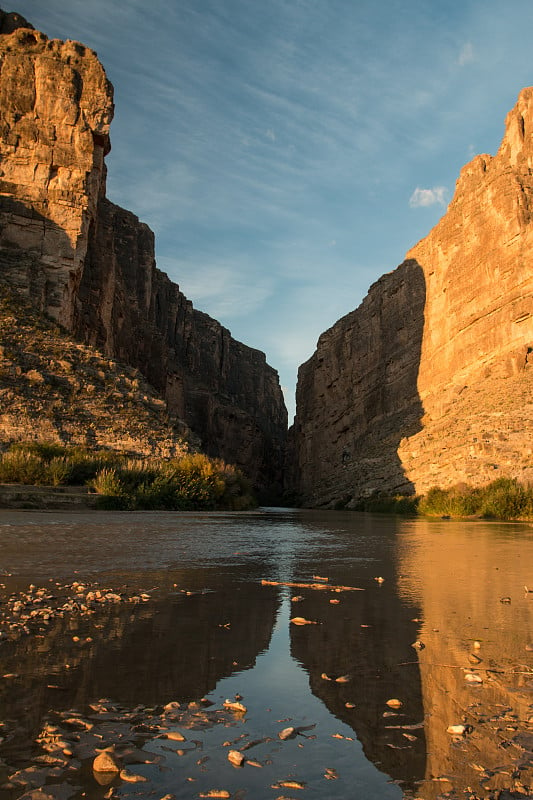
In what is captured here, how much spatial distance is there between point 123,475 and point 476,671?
15985 mm

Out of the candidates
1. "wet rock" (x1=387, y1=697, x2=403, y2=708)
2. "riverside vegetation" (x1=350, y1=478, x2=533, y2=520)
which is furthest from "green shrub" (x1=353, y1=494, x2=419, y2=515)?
"wet rock" (x1=387, y1=697, x2=403, y2=708)

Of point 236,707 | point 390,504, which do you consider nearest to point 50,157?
point 390,504

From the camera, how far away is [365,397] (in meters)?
55.8

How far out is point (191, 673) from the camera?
2.33 metres

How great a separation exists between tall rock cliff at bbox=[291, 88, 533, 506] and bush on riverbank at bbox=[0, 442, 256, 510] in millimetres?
10483

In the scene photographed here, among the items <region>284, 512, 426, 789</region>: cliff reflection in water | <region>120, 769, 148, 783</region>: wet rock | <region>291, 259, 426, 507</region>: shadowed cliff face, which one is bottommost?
<region>120, 769, 148, 783</region>: wet rock

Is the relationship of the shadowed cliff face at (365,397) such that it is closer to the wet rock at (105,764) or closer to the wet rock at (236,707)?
the wet rock at (236,707)

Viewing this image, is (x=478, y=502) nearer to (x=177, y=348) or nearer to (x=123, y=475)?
(x=123, y=475)

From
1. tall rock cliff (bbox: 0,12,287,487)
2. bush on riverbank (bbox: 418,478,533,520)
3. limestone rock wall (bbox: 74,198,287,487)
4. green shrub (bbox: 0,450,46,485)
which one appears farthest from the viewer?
limestone rock wall (bbox: 74,198,287,487)

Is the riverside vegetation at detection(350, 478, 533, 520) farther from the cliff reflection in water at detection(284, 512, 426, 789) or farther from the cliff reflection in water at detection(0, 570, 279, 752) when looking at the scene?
the cliff reflection in water at detection(0, 570, 279, 752)

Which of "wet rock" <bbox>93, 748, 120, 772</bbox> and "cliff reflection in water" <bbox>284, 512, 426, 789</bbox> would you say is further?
Answer: "cliff reflection in water" <bbox>284, 512, 426, 789</bbox>

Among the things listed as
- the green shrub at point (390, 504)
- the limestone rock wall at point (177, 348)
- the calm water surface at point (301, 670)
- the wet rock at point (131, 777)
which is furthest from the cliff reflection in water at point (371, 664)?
the limestone rock wall at point (177, 348)

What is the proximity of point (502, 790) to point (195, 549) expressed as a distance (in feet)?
19.2

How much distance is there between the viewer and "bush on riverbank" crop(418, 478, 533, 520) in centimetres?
1720
